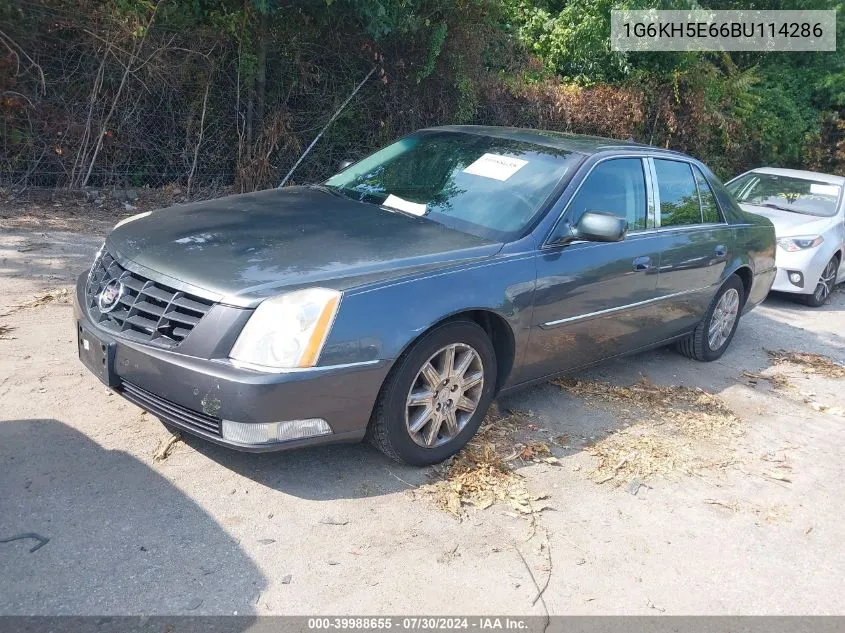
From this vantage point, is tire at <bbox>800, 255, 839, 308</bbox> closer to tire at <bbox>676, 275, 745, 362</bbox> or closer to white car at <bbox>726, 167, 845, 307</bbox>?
white car at <bbox>726, 167, 845, 307</bbox>

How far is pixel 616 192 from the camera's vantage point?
5.01m

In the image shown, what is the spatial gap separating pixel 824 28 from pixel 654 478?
1573 centimetres

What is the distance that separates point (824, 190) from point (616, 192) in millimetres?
6227

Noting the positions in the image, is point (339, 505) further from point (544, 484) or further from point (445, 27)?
point (445, 27)

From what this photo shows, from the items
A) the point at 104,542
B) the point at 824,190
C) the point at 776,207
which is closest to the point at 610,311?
the point at 104,542

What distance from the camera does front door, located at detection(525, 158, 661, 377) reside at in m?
4.44

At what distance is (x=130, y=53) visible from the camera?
28.9ft

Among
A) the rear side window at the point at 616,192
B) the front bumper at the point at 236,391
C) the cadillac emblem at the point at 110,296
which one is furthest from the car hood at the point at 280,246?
the rear side window at the point at 616,192

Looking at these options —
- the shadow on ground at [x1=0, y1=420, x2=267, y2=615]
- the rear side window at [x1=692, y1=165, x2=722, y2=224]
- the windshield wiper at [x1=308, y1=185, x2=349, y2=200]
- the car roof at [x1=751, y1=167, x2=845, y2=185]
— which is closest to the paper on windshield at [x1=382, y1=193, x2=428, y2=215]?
the windshield wiper at [x1=308, y1=185, x2=349, y2=200]

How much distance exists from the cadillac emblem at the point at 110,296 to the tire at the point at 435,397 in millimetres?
1329

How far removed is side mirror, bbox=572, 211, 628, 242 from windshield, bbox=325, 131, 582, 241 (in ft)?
0.95

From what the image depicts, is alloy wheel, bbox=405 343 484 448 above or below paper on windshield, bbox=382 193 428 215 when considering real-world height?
below

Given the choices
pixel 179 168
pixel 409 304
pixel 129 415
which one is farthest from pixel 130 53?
pixel 409 304

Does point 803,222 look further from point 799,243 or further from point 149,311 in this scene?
point 149,311
